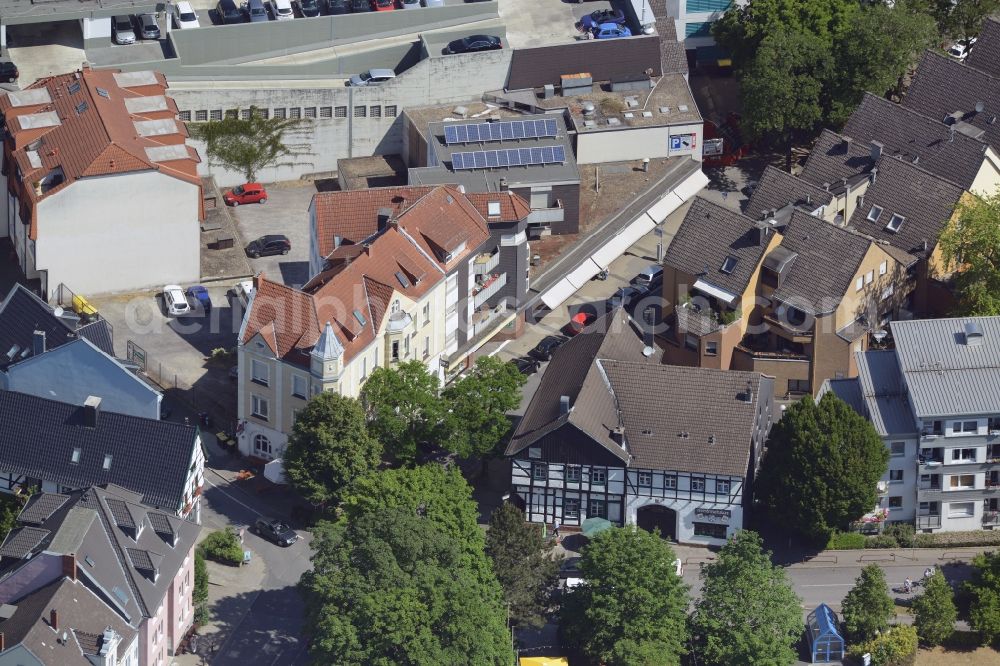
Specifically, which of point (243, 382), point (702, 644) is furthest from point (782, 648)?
point (243, 382)

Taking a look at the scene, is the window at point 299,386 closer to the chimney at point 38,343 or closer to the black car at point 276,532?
the black car at point 276,532

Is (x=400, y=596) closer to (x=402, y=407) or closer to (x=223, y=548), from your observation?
(x=223, y=548)

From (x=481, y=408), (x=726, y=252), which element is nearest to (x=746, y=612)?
(x=481, y=408)

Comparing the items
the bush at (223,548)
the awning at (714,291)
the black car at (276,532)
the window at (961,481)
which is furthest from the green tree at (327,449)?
the window at (961,481)

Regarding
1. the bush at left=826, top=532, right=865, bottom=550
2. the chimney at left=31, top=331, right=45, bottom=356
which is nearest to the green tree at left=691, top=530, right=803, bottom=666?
the bush at left=826, top=532, right=865, bottom=550

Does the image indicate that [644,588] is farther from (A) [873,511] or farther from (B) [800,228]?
(B) [800,228]

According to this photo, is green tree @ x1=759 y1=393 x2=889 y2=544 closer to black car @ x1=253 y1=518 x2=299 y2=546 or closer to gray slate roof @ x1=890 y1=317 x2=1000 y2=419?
gray slate roof @ x1=890 y1=317 x2=1000 y2=419
